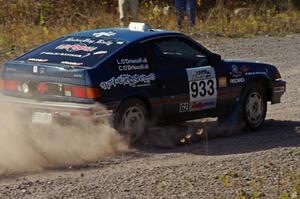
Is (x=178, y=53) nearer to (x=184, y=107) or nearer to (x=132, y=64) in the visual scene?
(x=184, y=107)

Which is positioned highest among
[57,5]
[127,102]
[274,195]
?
[57,5]

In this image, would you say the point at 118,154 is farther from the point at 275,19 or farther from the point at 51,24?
the point at 275,19

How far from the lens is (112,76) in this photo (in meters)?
10.0

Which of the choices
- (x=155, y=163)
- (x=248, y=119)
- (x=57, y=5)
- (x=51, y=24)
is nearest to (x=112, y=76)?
(x=155, y=163)

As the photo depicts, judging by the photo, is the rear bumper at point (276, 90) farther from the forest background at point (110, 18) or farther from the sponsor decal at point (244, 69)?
the forest background at point (110, 18)

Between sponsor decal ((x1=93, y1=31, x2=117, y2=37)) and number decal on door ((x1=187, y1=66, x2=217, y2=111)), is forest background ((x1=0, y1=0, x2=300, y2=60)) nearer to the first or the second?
sponsor decal ((x1=93, y1=31, x2=117, y2=37))

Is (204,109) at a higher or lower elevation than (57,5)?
lower

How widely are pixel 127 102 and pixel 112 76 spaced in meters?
0.36

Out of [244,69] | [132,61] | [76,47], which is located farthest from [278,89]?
[76,47]

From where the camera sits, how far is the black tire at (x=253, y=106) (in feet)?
38.3

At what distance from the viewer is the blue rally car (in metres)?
9.92

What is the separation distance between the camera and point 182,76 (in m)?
10.8

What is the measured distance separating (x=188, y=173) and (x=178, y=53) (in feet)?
8.28

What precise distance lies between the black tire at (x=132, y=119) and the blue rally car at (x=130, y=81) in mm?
11
